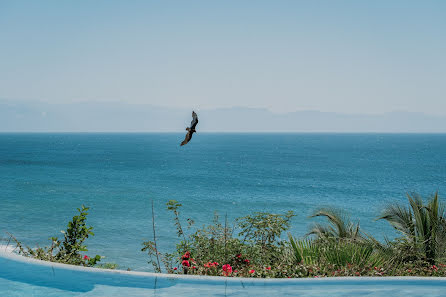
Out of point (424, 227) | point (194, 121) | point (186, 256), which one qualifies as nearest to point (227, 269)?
point (186, 256)

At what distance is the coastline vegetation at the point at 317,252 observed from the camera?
19.3 feet

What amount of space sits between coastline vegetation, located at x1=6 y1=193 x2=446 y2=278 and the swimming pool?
0.97ft

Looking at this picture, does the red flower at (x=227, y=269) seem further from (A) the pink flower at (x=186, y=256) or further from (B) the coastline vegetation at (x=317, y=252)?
(A) the pink flower at (x=186, y=256)

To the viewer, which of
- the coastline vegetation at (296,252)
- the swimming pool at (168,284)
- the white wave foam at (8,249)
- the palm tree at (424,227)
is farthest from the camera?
the palm tree at (424,227)

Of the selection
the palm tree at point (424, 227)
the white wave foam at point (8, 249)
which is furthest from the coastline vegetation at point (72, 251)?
the palm tree at point (424, 227)

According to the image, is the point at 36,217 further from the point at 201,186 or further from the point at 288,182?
the point at 288,182

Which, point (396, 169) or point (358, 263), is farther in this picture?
point (396, 169)

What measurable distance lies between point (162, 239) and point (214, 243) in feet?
58.9

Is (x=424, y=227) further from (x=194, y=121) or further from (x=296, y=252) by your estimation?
(x=194, y=121)

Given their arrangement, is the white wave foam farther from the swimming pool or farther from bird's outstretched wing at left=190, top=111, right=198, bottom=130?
bird's outstretched wing at left=190, top=111, right=198, bottom=130

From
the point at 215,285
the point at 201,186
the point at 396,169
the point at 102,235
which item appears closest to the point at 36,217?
the point at 102,235

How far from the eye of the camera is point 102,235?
2459 centimetres

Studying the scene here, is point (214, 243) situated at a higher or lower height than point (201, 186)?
higher

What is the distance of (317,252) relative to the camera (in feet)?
20.5
